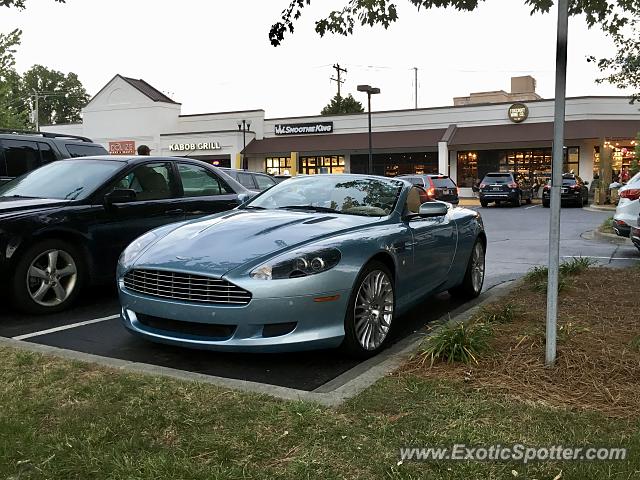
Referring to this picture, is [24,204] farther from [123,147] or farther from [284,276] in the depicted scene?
[123,147]

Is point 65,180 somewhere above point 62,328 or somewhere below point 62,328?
above

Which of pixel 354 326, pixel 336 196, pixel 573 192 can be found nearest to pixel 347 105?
pixel 573 192

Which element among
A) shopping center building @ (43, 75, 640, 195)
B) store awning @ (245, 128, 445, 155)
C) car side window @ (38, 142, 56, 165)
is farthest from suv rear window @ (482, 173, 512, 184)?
car side window @ (38, 142, 56, 165)

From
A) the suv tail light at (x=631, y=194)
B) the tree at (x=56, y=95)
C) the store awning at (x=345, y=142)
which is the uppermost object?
the tree at (x=56, y=95)

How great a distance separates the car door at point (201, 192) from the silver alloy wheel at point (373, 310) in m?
3.29

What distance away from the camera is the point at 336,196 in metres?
5.56

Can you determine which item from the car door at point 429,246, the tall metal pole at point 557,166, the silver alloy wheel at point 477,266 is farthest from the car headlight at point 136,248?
the silver alloy wheel at point 477,266

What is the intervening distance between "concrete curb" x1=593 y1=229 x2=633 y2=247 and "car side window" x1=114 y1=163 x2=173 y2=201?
9.25 metres

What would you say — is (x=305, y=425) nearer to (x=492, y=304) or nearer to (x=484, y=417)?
(x=484, y=417)

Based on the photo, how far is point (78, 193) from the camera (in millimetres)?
6188

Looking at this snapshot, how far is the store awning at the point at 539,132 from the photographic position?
31.4m

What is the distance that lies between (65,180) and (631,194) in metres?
8.79

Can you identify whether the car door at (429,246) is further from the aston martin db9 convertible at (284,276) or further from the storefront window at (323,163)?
the storefront window at (323,163)

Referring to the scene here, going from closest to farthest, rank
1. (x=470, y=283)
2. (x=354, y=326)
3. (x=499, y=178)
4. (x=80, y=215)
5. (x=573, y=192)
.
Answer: (x=354, y=326), (x=80, y=215), (x=470, y=283), (x=573, y=192), (x=499, y=178)
